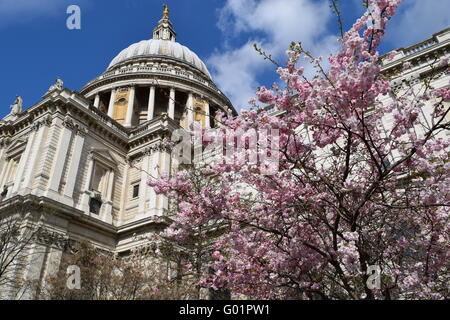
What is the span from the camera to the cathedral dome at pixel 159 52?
4796 cm

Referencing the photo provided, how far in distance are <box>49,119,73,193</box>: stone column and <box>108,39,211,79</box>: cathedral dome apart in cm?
2756

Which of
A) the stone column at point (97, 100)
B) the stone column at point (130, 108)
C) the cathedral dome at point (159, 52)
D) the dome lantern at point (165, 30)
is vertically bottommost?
the stone column at point (130, 108)

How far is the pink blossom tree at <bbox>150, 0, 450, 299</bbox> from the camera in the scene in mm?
5953

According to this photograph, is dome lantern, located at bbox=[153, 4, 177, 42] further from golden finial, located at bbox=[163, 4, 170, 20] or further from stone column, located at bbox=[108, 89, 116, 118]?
stone column, located at bbox=[108, 89, 116, 118]

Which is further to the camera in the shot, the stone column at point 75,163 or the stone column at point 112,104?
Answer: the stone column at point 112,104

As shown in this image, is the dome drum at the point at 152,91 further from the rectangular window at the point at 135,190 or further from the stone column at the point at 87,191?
the stone column at the point at 87,191

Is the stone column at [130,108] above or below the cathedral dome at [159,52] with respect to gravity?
below

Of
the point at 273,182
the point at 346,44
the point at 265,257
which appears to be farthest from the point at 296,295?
the point at 346,44

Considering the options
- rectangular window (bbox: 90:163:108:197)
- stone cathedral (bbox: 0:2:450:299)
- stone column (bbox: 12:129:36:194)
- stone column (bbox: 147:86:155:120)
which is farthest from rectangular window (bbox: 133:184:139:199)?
stone column (bbox: 147:86:155:120)

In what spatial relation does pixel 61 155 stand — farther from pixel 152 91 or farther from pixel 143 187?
pixel 152 91

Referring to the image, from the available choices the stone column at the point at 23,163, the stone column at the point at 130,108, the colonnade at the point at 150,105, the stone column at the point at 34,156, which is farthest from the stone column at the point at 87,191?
the colonnade at the point at 150,105

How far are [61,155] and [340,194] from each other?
62.7 feet

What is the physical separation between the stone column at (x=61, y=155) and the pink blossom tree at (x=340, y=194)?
13.6 meters

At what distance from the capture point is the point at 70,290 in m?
11.5
